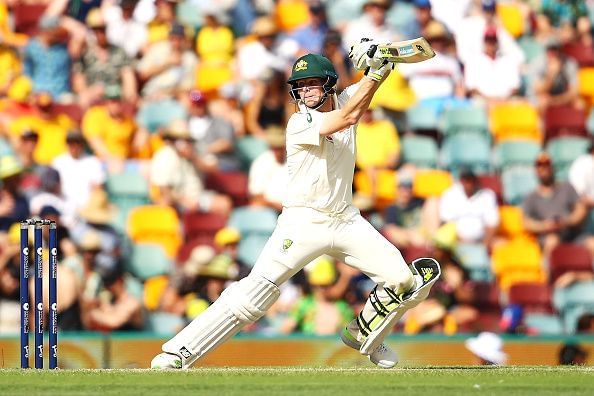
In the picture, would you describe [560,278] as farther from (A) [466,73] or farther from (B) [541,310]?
(A) [466,73]

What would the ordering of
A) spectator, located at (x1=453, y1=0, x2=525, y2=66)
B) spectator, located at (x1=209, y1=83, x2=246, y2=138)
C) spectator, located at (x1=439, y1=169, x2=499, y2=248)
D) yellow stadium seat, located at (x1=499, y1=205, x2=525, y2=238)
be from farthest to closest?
spectator, located at (x1=453, y1=0, x2=525, y2=66) → spectator, located at (x1=209, y1=83, x2=246, y2=138) → yellow stadium seat, located at (x1=499, y1=205, x2=525, y2=238) → spectator, located at (x1=439, y1=169, x2=499, y2=248)

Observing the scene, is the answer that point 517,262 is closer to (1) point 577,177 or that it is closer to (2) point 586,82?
(1) point 577,177

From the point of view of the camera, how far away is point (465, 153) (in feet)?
41.0

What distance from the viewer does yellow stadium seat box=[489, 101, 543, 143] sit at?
1277 cm

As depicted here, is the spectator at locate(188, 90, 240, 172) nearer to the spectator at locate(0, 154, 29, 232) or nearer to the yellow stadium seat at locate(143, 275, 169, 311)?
the yellow stadium seat at locate(143, 275, 169, 311)

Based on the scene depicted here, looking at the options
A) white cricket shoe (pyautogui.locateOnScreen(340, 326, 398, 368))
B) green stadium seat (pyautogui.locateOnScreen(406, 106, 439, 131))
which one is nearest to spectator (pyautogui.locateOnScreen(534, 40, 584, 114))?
green stadium seat (pyautogui.locateOnScreen(406, 106, 439, 131))

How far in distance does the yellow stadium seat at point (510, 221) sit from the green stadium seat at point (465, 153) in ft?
1.71

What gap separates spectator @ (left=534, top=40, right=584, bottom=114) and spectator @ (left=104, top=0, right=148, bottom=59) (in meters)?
3.85

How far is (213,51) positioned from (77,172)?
206 centimetres

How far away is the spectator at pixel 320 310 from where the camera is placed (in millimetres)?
10789

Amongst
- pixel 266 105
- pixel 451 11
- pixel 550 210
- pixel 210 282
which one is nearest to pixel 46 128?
pixel 266 105

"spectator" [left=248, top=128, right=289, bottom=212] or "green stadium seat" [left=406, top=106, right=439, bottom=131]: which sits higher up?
"green stadium seat" [left=406, top=106, right=439, bottom=131]

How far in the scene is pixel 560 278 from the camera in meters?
11.5

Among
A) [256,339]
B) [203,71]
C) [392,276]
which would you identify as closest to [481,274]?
[256,339]
